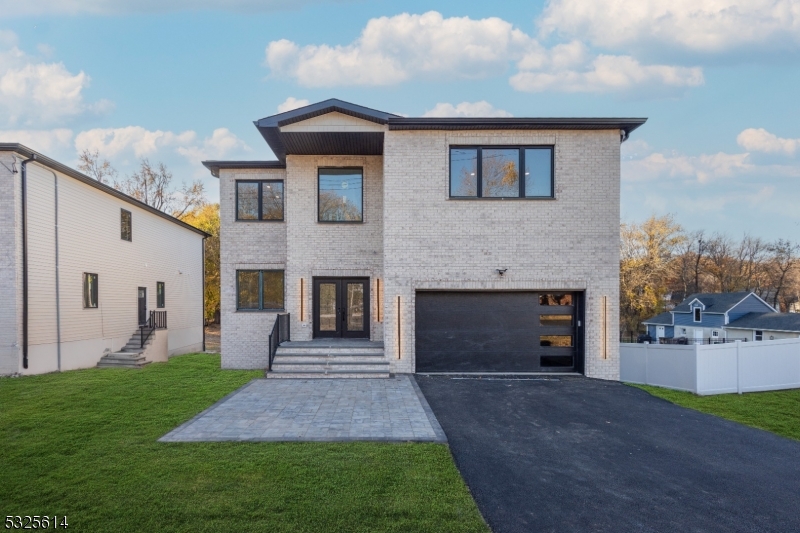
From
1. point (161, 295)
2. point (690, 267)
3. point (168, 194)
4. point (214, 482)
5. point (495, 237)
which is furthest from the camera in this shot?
point (690, 267)

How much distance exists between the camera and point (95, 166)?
27.5 metres

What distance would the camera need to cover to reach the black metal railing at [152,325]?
1631 cm

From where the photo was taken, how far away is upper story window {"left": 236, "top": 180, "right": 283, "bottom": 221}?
12.9m

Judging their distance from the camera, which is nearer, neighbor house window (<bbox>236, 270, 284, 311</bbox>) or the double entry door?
the double entry door

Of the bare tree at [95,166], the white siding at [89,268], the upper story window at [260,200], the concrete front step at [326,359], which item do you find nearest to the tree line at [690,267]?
the concrete front step at [326,359]

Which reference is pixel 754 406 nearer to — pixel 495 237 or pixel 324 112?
pixel 495 237

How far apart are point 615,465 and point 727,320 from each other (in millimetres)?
36014

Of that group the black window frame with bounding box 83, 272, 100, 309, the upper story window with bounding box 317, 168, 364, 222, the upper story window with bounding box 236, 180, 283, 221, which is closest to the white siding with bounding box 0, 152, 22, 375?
the black window frame with bounding box 83, 272, 100, 309

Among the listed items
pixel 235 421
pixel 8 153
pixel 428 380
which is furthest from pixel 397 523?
pixel 8 153

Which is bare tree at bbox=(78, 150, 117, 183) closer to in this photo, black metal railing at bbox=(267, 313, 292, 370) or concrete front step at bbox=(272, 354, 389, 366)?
black metal railing at bbox=(267, 313, 292, 370)

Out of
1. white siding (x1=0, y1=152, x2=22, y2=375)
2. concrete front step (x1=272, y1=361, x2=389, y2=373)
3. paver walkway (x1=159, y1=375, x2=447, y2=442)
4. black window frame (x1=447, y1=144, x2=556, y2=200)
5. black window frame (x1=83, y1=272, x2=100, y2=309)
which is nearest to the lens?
paver walkway (x1=159, y1=375, x2=447, y2=442)

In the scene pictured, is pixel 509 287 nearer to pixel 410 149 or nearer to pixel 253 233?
pixel 410 149

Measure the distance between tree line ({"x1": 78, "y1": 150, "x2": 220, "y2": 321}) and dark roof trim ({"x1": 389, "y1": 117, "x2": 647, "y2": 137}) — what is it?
23.7 metres

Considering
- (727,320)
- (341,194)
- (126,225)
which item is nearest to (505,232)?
(341,194)
